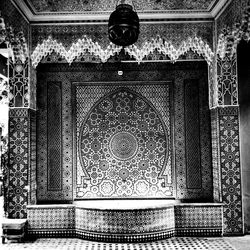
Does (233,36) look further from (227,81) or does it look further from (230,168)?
(230,168)

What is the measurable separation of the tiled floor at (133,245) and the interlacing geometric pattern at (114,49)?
2.80 metres

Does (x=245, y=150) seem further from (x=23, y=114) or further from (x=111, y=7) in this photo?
(x=23, y=114)

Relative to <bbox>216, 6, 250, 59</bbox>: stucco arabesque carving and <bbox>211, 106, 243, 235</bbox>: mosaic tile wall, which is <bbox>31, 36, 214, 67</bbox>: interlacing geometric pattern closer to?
<bbox>216, 6, 250, 59</bbox>: stucco arabesque carving

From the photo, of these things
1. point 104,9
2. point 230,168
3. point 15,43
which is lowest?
point 230,168

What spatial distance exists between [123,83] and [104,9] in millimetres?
1314

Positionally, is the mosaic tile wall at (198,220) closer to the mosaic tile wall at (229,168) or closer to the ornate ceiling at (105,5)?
the mosaic tile wall at (229,168)

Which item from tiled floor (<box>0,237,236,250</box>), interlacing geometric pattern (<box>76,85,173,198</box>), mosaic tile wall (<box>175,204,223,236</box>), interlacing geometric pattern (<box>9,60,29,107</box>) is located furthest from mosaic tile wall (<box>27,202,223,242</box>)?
interlacing geometric pattern (<box>9,60,29,107</box>)

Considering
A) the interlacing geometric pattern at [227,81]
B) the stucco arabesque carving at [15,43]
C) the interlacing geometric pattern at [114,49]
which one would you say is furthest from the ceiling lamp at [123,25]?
the interlacing geometric pattern at [227,81]

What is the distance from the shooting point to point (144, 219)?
541cm

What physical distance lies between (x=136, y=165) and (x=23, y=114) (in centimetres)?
208

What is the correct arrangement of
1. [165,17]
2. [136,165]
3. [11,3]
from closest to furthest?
1. [11,3]
2. [165,17]
3. [136,165]

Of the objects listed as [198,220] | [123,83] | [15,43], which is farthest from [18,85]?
[198,220]

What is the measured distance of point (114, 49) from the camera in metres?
5.76

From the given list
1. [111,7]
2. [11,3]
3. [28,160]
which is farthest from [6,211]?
[111,7]
